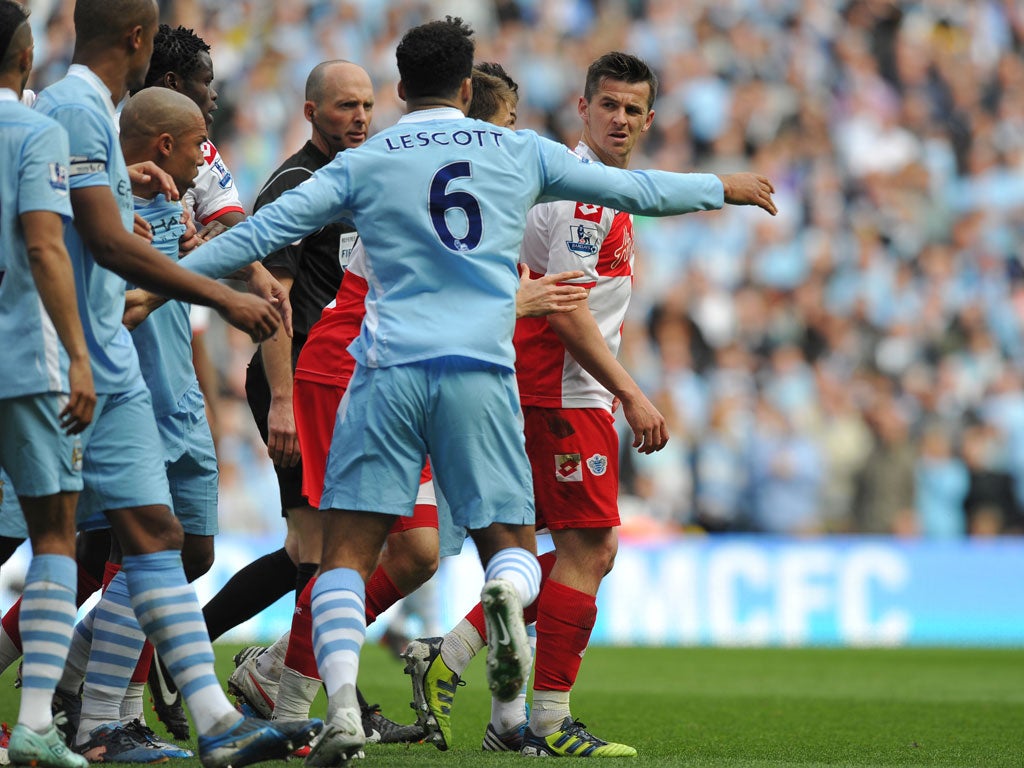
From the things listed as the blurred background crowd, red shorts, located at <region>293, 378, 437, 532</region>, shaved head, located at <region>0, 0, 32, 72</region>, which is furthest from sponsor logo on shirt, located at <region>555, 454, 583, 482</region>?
the blurred background crowd

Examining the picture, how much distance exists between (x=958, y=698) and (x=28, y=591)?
6.19 m

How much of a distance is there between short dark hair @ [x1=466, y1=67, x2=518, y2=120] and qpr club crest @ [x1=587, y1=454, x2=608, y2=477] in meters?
1.47

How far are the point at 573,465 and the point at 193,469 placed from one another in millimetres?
1411

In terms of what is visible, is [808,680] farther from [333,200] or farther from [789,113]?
[789,113]

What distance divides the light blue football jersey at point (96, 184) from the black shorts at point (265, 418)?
1419 millimetres

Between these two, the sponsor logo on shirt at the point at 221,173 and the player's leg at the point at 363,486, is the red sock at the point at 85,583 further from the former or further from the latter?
the player's leg at the point at 363,486

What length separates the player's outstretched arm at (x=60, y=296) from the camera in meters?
4.38

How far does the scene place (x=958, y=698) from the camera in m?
9.20

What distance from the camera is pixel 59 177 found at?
14.6 feet

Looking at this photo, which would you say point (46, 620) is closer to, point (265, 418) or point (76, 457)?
point (76, 457)

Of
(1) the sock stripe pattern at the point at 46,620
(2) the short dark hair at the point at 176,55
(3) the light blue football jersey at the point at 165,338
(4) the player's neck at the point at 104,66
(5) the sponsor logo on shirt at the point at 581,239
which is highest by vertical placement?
(2) the short dark hair at the point at 176,55

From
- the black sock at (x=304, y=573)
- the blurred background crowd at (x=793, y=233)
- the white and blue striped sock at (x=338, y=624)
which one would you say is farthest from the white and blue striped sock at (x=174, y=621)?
the blurred background crowd at (x=793, y=233)

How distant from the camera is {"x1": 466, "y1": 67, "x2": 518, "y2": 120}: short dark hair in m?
6.46

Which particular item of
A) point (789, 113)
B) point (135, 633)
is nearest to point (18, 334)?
point (135, 633)
